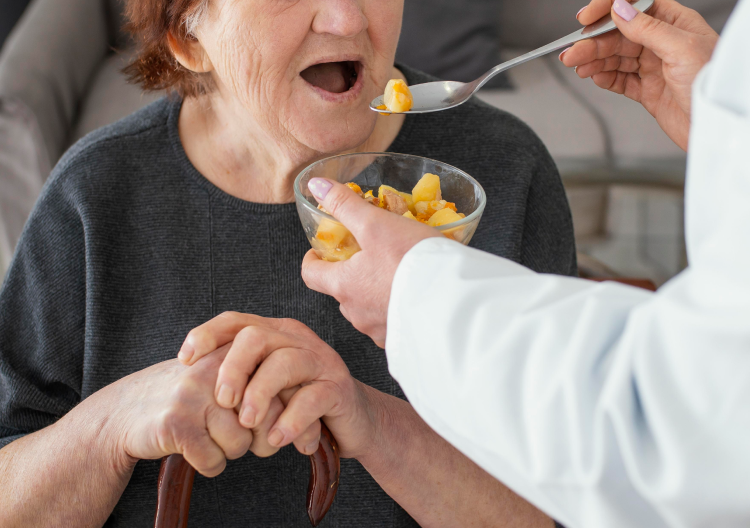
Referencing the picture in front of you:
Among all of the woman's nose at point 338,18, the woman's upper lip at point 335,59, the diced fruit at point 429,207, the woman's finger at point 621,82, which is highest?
the woman's nose at point 338,18

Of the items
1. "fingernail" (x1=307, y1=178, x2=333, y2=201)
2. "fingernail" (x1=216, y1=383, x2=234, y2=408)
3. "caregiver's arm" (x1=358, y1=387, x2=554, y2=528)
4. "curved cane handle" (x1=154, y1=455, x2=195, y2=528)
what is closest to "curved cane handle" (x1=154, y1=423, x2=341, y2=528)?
"curved cane handle" (x1=154, y1=455, x2=195, y2=528)

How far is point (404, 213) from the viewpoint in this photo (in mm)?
938

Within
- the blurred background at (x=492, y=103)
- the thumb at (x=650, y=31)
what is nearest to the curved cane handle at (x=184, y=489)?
the thumb at (x=650, y=31)

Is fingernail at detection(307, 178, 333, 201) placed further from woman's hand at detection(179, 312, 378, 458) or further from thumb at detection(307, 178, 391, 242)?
woman's hand at detection(179, 312, 378, 458)

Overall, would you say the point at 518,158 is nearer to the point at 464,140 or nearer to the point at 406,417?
the point at 464,140

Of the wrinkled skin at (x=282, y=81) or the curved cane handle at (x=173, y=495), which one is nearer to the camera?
the curved cane handle at (x=173, y=495)

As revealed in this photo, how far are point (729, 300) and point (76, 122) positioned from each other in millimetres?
2788

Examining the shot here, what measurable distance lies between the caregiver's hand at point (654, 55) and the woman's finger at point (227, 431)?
2.76 feet

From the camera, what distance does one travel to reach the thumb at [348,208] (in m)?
0.79

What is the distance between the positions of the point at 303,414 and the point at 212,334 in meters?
0.18

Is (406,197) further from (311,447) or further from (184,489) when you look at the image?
(184,489)

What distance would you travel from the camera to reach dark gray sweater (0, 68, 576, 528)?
47.5 inches

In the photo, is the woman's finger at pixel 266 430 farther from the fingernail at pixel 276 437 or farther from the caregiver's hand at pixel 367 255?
the caregiver's hand at pixel 367 255

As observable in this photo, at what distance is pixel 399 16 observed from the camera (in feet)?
3.70
